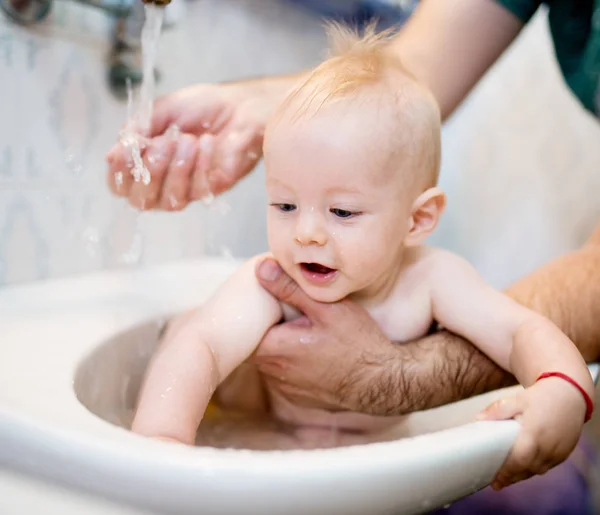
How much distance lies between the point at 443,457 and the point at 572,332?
40 centimetres

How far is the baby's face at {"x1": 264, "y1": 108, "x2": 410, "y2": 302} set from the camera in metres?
0.63

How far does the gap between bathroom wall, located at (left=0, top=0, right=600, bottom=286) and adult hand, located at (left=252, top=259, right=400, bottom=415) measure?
1.32ft

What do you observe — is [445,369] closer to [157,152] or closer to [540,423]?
[540,423]

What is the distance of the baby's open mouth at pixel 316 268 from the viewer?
680 mm

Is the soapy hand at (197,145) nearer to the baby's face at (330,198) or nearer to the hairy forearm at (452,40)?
the baby's face at (330,198)

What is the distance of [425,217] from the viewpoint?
0.73 m

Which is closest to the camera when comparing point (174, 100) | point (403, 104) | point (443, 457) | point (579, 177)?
point (443, 457)

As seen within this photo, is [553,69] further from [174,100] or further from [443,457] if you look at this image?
[443,457]

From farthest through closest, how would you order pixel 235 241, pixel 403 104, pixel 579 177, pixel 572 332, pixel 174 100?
pixel 579 177 < pixel 235 241 < pixel 174 100 < pixel 572 332 < pixel 403 104

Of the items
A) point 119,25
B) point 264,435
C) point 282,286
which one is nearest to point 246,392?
point 264,435

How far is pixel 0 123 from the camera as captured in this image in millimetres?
844

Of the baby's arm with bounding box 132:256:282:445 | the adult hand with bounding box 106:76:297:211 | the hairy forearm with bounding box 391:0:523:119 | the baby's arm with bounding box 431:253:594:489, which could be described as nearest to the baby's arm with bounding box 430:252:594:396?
the baby's arm with bounding box 431:253:594:489

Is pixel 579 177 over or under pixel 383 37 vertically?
under

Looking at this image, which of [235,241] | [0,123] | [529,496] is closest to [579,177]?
[235,241]
